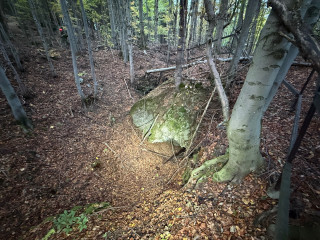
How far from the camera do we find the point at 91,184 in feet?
17.0

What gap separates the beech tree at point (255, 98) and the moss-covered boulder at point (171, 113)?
2778 mm

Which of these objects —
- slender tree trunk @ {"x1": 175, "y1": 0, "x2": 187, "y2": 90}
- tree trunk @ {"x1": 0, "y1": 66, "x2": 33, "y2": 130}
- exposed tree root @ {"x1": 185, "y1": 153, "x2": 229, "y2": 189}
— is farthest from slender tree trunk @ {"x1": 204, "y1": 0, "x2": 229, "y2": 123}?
tree trunk @ {"x1": 0, "y1": 66, "x2": 33, "y2": 130}

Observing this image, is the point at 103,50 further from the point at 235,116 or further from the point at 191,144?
the point at 235,116

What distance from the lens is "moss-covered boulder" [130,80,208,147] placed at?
20.0 ft

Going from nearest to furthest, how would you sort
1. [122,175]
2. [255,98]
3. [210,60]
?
[255,98] → [210,60] → [122,175]

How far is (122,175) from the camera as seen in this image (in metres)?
5.73

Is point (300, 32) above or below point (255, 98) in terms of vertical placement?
above

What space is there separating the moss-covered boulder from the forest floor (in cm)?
51

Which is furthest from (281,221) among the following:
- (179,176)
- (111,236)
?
(179,176)

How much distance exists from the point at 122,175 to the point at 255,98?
16.9 feet

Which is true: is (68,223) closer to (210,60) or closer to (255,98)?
(255,98)

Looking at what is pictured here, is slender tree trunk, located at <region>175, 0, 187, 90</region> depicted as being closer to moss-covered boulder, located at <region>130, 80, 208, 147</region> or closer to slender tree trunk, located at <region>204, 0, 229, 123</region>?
moss-covered boulder, located at <region>130, 80, 208, 147</region>

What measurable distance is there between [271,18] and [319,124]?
148 inches

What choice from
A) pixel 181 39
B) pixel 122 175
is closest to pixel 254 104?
pixel 181 39
